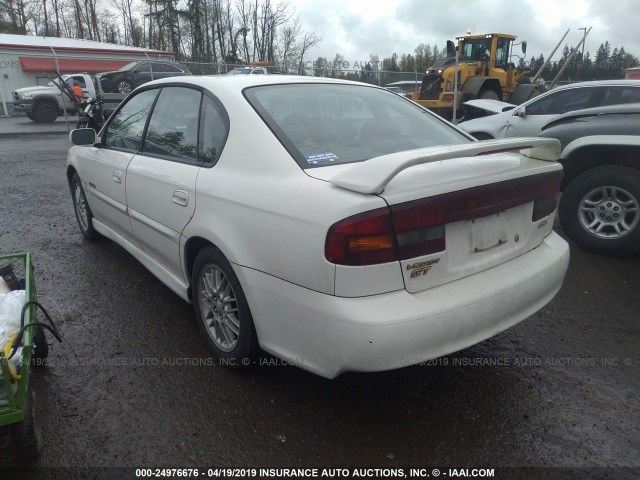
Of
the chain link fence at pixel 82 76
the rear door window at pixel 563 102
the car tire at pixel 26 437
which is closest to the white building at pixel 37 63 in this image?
the chain link fence at pixel 82 76

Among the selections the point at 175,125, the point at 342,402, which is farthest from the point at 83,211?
the point at 342,402

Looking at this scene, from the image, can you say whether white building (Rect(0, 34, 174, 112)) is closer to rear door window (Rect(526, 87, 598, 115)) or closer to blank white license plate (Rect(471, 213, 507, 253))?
rear door window (Rect(526, 87, 598, 115))

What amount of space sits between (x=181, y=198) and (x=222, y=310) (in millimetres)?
689

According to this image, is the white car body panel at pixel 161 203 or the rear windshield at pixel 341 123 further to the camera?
the white car body panel at pixel 161 203

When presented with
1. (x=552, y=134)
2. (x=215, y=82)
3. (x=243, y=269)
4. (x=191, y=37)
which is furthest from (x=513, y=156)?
(x=191, y=37)

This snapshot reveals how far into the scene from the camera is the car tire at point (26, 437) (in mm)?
2121

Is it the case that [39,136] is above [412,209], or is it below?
below

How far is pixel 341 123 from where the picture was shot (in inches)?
113

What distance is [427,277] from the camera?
2133 millimetres

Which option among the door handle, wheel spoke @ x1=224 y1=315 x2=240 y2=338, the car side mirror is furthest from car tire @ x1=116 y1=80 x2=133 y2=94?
wheel spoke @ x1=224 y1=315 x2=240 y2=338

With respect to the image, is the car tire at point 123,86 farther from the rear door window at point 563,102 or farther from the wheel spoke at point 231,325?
the wheel spoke at point 231,325

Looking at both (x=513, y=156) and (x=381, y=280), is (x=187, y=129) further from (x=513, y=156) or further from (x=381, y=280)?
(x=513, y=156)

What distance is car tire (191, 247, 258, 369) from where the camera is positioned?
8.26 feet

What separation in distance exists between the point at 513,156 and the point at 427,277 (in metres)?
1.04
